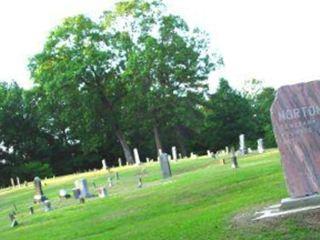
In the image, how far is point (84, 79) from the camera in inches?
2437

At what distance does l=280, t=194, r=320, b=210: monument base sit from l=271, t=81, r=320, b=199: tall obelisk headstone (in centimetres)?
27

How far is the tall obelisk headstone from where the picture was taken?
13.4 meters

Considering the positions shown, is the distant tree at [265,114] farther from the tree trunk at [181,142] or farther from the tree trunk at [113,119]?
the tree trunk at [113,119]

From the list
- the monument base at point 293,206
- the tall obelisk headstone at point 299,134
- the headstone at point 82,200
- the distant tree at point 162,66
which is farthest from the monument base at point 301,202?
the distant tree at point 162,66

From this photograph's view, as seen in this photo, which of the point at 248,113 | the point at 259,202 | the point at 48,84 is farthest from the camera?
the point at 248,113

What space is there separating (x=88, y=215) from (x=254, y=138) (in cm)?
5546

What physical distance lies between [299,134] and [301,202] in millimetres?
1384

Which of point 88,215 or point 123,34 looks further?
point 123,34

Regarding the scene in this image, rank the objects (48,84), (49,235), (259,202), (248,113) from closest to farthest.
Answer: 1. (259,202)
2. (49,235)
3. (48,84)
4. (248,113)

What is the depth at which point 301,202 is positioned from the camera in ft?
43.2

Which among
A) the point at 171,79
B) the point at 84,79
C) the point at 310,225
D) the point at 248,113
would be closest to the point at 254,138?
Answer: the point at 248,113

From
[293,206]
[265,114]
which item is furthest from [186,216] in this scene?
[265,114]

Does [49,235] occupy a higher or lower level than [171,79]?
lower

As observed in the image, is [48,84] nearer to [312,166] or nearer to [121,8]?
[121,8]
